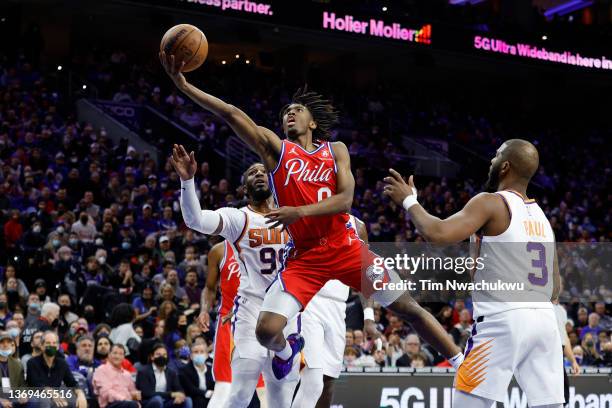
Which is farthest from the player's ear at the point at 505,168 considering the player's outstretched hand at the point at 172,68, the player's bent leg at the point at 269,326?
the player's outstretched hand at the point at 172,68

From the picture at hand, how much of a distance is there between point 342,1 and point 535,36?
7.08 meters

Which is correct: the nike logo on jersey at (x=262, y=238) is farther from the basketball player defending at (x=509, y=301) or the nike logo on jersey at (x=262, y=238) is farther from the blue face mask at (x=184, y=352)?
the blue face mask at (x=184, y=352)

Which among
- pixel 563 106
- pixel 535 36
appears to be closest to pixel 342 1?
pixel 535 36

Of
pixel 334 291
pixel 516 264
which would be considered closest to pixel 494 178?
pixel 516 264

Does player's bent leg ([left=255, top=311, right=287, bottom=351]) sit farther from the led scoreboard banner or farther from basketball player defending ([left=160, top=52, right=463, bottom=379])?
the led scoreboard banner

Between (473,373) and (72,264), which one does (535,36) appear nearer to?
(72,264)

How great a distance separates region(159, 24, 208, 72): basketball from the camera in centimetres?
580

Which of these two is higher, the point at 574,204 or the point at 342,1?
the point at 342,1

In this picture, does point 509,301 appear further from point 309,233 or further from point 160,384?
point 160,384

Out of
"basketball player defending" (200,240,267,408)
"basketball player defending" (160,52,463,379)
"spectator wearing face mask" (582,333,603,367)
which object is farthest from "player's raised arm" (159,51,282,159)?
"spectator wearing face mask" (582,333,603,367)

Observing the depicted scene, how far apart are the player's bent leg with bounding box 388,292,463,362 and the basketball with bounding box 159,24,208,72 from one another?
2.11 m

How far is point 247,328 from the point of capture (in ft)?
21.9

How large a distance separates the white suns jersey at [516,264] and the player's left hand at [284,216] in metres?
1.16

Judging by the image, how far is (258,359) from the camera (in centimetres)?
652
